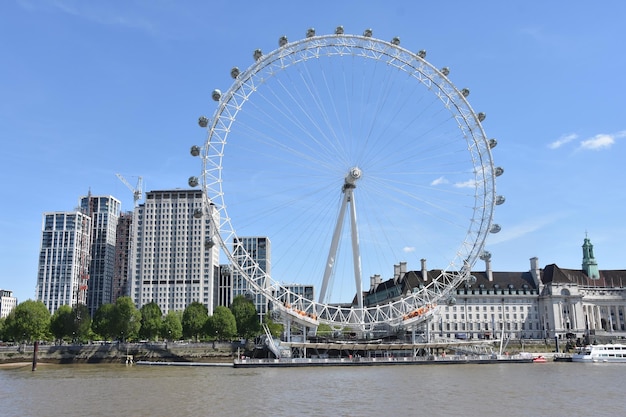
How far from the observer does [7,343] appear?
133750mm

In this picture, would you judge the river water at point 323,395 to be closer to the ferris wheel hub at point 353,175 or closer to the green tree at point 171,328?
the ferris wheel hub at point 353,175

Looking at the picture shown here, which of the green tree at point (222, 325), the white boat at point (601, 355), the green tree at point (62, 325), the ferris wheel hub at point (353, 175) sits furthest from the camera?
the green tree at point (222, 325)

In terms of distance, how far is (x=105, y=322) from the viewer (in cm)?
12069

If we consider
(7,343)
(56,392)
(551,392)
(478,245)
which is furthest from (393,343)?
(7,343)

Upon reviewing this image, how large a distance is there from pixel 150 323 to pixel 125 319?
5.77 metres

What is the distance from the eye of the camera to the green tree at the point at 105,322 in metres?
120

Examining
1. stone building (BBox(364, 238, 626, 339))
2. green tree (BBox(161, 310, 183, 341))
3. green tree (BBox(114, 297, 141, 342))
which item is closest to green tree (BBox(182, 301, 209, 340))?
green tree (BBox(161, 310, 183, 341))

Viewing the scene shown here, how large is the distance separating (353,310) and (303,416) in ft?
171

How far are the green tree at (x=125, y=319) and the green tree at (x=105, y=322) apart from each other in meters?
0.81

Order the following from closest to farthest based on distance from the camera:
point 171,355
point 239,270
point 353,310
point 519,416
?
1. point 519,416
2. point 239,270
3. point 353,310
4. point 171,355

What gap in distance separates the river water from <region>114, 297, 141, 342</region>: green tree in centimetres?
5001

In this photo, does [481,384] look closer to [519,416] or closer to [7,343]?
[519,416]

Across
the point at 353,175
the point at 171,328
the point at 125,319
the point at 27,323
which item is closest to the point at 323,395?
the point at 353,175

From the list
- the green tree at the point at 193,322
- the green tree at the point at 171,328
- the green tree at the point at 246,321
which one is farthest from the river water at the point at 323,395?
the green tree at the point at 246,321
